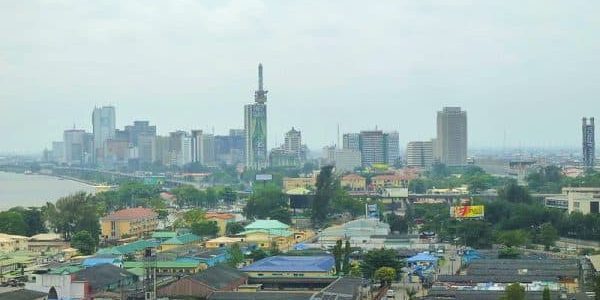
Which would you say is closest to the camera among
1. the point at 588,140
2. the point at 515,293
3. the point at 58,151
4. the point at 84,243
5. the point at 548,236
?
the point at 515,293

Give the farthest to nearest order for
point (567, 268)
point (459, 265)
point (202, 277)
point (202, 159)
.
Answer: point (202, 159) → point (459, 265) → point (567, 268) → point (202, 277)

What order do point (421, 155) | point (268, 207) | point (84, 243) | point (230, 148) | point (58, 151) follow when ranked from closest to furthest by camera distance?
point (84, 243)
point (268, 207)
point (421, 155)
point (230, 148)
point (58, 151)

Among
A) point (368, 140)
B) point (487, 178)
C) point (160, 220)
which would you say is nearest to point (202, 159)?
point (368, 140)

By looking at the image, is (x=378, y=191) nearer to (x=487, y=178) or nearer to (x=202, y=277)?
(x=487, y=178)

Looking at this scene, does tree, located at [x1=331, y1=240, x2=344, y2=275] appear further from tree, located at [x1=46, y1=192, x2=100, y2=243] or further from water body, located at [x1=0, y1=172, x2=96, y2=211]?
water body, located at [x1=0, y1=172, x2=96, y2=211]

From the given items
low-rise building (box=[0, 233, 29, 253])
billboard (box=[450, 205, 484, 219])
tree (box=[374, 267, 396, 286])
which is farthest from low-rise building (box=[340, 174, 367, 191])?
tree (box=[374, 267, 396, 286])

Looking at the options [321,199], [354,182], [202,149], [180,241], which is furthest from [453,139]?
[180,241]

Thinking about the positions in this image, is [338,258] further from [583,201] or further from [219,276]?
[583,201]
